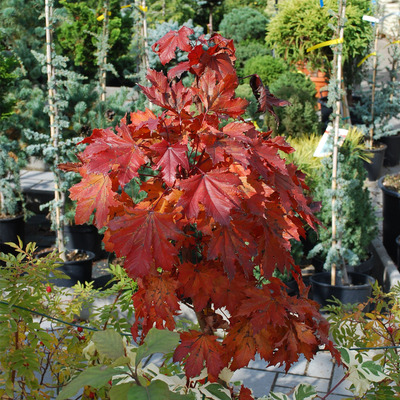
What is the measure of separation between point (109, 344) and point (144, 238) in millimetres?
293

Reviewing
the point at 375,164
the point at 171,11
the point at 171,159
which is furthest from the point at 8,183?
the point at 171,11

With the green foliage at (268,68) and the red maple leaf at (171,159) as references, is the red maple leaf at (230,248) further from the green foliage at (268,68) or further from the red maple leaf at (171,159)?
the green foliage at (268,68)

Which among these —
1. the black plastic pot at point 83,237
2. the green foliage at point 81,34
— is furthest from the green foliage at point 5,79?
the green foliage at point 81,34

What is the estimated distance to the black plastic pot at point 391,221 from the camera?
4.91 metres

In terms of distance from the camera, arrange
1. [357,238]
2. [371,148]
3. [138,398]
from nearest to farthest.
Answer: [138,398] → [357,238] → [371,148]

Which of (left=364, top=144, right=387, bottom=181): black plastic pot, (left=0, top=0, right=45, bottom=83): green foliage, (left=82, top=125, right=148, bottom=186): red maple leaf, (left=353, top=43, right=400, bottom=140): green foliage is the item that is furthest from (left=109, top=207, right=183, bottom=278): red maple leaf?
(left=353, top=43, right=400, bottom=140): green foliage

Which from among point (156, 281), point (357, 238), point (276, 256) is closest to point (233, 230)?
point (276, 256)

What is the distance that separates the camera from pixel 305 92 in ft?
23.2

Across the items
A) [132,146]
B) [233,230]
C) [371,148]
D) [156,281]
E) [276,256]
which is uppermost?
[132,146]

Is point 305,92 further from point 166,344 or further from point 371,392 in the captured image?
point 166,344

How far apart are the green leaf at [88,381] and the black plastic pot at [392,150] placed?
6.76 metres

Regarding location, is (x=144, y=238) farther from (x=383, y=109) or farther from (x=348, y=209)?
(x=383, y=109)

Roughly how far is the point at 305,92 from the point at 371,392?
5.54 meters

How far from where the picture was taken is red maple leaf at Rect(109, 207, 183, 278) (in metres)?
1.43
